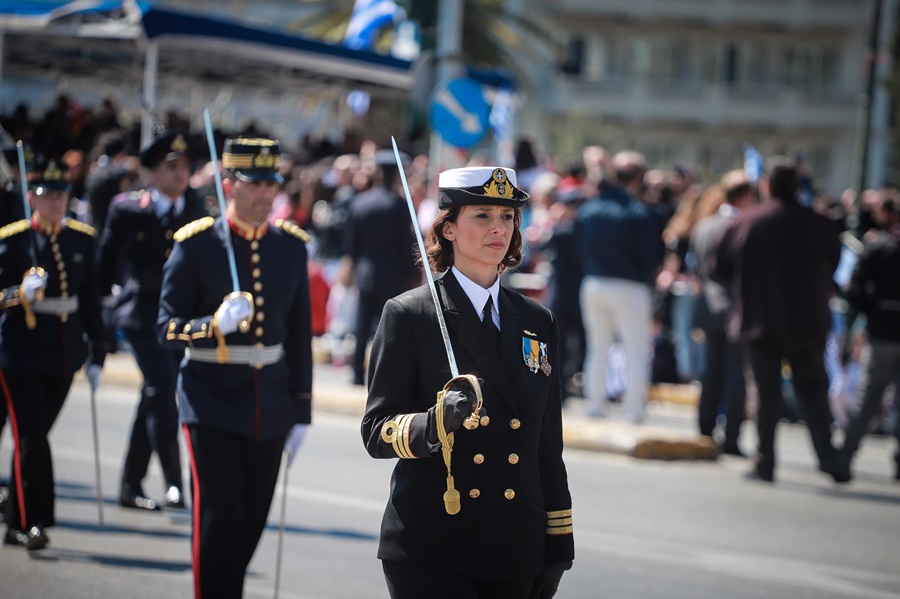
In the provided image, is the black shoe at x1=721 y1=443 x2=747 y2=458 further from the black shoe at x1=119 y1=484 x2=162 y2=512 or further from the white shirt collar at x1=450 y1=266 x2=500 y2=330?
the white shirt collar at x1=450 y1=266 x2=500 y2=330

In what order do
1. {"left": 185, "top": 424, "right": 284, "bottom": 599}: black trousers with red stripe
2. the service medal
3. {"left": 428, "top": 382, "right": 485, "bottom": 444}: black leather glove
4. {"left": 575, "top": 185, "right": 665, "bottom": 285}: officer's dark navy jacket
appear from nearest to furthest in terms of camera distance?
{"left": 428, "top": 382, "right": 485, "bottom": 444}: black leather glove < the service medal < {"left": 185, "top": 424, "right": 284, "bottom": 599}: black trousers with red stripe < {"left": 575, "top": 185, "right": 665, "bottom": 285}: officer's dark navy jacket

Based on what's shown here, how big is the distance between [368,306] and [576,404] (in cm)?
245

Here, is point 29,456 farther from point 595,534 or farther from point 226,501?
point 595,534

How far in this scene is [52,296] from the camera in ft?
26.7

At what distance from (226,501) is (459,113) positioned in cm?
904

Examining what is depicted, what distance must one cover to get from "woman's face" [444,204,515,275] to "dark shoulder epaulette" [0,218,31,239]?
4.26 m

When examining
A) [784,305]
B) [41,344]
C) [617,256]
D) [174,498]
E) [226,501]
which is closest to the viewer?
[226,501]

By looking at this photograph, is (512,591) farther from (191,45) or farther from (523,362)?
(191,45)

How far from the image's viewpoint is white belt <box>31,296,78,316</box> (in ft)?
26.5

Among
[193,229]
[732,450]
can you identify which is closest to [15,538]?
[193,229]

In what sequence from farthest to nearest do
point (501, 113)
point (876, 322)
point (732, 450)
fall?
point (501, 113) < point (732, 450) < point (876, 322)

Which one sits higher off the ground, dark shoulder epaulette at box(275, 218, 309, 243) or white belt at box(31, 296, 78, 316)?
dark shoulder epaulette at box(275, 218, 309, 243)

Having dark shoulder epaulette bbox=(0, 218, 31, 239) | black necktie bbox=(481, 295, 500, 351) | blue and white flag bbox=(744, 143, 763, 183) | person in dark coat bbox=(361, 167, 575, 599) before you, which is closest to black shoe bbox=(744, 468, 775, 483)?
blue and white flag bbox=(744, 143, 763, 183)

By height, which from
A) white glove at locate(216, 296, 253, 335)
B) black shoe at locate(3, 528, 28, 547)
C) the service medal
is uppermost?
the service medal
